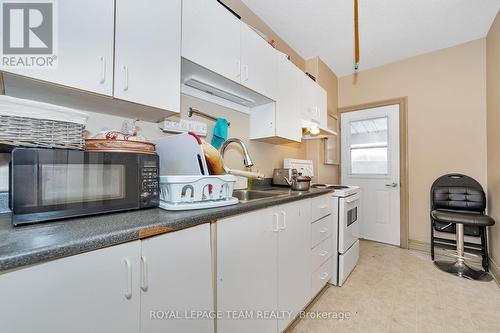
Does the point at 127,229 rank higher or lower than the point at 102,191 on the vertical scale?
lower

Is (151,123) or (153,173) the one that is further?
(151,123)

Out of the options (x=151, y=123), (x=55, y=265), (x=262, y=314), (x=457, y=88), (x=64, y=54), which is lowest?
(x=262, y=314)

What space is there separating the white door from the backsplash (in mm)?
1037

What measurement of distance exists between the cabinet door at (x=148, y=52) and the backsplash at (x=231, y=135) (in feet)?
0.99

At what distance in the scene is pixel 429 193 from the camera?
2.87m

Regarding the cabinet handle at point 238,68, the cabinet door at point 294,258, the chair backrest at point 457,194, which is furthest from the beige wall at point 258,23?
the chair backrest at point 457,194

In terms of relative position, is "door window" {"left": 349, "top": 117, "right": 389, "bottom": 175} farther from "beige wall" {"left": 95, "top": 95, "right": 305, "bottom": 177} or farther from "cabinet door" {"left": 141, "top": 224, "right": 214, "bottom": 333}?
"cabinet door" {"left": 141, "top": 224, "right": 214, "bottom": 333}

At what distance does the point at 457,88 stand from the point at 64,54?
→ 3862mm

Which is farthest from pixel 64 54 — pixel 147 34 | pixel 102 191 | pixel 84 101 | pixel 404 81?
pixel 404 81

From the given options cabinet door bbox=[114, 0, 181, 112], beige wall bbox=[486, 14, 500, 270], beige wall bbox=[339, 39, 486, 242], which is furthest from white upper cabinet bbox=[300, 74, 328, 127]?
beige wall bbox=[486, 14, 500, 270]

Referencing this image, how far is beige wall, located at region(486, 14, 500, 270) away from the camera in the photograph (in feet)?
7.05

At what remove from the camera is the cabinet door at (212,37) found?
1.21m

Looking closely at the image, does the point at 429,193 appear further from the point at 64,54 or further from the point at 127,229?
the point at 64,54

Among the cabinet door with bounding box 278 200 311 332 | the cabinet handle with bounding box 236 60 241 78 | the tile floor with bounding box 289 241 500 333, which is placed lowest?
the tile floor with bounding box 289 241 500 333
